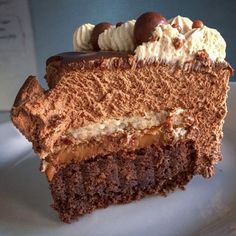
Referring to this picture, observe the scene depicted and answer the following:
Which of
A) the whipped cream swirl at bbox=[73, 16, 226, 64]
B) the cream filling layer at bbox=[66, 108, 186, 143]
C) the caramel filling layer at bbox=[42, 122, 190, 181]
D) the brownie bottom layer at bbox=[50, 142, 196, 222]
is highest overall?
the whipped cream swirl at bbox=[73, 16, 226, 64]

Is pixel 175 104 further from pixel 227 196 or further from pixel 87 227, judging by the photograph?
pixel 87 227

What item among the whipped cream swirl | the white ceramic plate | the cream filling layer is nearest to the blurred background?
the white ceramic plate

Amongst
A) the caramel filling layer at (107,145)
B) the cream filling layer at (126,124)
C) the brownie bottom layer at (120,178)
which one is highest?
the cream filling layer at (126,124)

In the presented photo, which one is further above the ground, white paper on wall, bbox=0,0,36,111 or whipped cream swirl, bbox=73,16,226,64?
whipped cream swirl, bbox=73,16,226,64

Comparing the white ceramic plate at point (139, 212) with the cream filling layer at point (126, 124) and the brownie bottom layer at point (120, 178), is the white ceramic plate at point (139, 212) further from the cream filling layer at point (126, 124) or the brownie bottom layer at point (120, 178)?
the cream filling layer at point (126, 124)

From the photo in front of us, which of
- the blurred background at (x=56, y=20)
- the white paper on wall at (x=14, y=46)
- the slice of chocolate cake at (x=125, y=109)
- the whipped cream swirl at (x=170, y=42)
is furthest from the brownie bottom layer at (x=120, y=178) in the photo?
the white paper on wall at (x=14, y=46)

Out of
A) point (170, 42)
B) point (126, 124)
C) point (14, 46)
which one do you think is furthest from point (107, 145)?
point (14, 46)

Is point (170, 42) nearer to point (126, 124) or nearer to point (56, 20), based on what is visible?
point (126, 124)

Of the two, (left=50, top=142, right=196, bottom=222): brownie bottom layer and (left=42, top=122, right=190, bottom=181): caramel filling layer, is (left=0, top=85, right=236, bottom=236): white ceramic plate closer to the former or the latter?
(left=50, top=142, right=196, bottom=222): brownie bottom layer
